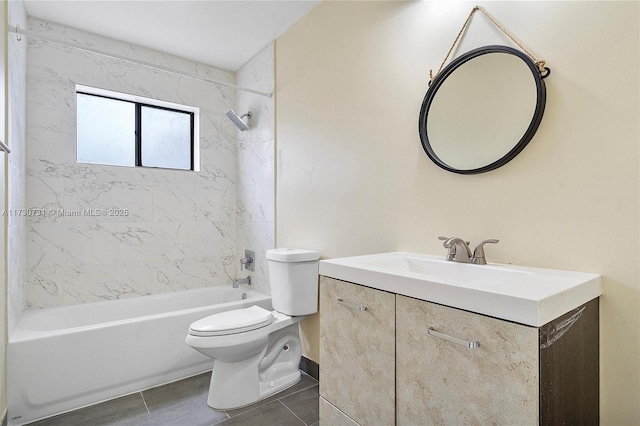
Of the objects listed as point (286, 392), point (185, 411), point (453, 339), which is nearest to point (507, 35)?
point (453, 339)

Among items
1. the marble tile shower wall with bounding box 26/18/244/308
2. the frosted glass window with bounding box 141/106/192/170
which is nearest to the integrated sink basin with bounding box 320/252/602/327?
the marble tile shower wall with bounding box 26/18/244/308

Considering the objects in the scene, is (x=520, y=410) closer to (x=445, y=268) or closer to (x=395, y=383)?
(x=395, y=383)

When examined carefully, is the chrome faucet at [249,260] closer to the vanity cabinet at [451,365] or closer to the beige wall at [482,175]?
the beige wall at [482,175]

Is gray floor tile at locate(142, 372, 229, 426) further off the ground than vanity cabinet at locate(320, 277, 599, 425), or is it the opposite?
vanity cabinet at locate(320, 277, 599, 425)

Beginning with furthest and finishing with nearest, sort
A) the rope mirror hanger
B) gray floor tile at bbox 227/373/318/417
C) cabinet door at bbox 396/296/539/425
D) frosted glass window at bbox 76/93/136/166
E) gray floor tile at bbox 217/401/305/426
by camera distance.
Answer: frosted glass window at bbox 76/93/136/166 < gray floor tile at bbox 227/373/318/417 < gray floor tile at bbox 217/401/305/426 < the rope mirror hanger < cabinet door at bbox 396/296/539/425

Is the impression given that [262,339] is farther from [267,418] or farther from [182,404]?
[182,404]

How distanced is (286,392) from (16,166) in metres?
2.20

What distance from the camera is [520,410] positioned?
828mm

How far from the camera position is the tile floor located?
72.3 inches

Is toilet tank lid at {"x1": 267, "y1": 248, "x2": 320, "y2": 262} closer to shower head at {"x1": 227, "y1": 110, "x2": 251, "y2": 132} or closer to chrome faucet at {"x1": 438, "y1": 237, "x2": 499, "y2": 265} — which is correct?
chrome faucet at {"x1": 438, "y1": 237, "x2": 499, "y2": 265}

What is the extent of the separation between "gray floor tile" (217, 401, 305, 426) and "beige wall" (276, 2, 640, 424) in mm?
484

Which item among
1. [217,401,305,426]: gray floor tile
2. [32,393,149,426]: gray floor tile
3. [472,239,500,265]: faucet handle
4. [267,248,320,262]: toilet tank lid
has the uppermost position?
[472,239,500,265]: faucet handle

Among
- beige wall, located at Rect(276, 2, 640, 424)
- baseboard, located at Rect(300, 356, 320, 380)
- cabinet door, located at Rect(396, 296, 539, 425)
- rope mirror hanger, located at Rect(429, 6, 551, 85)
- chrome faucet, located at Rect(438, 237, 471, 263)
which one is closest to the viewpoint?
cabinet door, located at Rect(396, 296, 539, 425)

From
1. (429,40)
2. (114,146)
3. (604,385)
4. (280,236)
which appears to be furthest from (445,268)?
(114,146)
